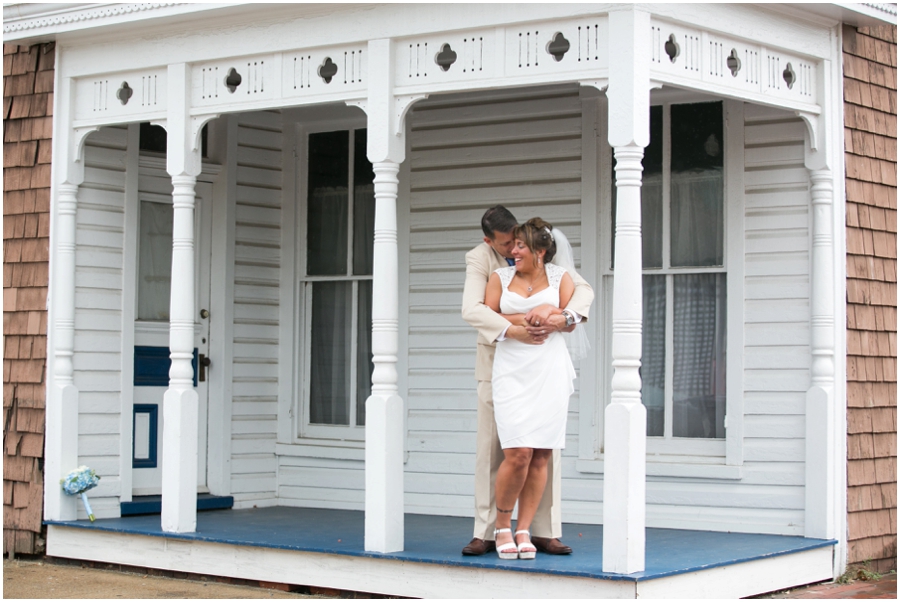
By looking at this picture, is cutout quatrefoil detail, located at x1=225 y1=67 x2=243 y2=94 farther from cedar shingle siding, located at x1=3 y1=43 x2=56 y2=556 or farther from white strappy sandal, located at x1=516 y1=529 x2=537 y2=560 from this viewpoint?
white strappy sandal, located at x1=516 y1=529 x2=537 y2=560

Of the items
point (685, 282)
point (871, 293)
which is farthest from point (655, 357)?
point (871, 293)

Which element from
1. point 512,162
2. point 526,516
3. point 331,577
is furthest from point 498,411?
point 512,162

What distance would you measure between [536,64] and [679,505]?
3.08 metres

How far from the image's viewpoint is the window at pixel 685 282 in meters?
7.91

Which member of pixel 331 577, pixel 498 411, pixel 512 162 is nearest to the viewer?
pixel 498 411

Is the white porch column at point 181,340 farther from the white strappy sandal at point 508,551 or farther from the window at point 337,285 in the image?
the white strappy sandal at point 508,551

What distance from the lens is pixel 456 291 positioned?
8609mm

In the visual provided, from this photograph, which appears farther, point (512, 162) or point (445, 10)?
point (512, 162)

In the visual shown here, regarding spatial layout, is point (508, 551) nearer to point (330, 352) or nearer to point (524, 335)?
point (524, 335)

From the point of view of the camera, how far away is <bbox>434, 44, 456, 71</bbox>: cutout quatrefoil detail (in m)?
6.94

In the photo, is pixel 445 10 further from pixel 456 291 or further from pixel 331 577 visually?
pixel 331 577

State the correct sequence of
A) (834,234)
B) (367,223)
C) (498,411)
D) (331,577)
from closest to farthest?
(498,411) → (331,577) → (834,234) → (367,223)

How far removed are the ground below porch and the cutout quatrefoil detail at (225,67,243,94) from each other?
9.35ft

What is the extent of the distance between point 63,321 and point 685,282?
4.17 m
